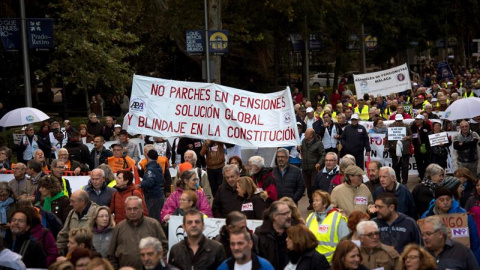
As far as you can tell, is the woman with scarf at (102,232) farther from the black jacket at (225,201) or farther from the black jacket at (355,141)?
the black jacket at (355,141)

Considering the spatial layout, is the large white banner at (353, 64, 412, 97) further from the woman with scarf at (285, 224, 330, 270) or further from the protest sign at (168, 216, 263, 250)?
the woman with scarf at (285, 224, 330, 270)

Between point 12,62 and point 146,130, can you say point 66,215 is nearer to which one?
point 146,130

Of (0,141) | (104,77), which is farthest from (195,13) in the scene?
(0,141)

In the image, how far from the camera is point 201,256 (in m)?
8.72

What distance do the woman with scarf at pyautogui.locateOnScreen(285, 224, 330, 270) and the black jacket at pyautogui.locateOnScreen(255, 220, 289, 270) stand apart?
93 cm

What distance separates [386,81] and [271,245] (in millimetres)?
24833

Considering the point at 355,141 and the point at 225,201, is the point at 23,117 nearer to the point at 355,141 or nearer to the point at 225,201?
the point at 355,141

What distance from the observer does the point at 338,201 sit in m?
11.6

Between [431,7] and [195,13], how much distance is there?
24.1 metres

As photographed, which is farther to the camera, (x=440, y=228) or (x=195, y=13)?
(x=195, y=13)

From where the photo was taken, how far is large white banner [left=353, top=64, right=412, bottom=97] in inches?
1300

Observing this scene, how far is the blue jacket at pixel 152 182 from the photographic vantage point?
13.7 meters

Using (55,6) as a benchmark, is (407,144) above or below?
below

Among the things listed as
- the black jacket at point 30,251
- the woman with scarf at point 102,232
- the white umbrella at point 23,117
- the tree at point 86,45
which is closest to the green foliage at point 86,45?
the tree at point 86,45
